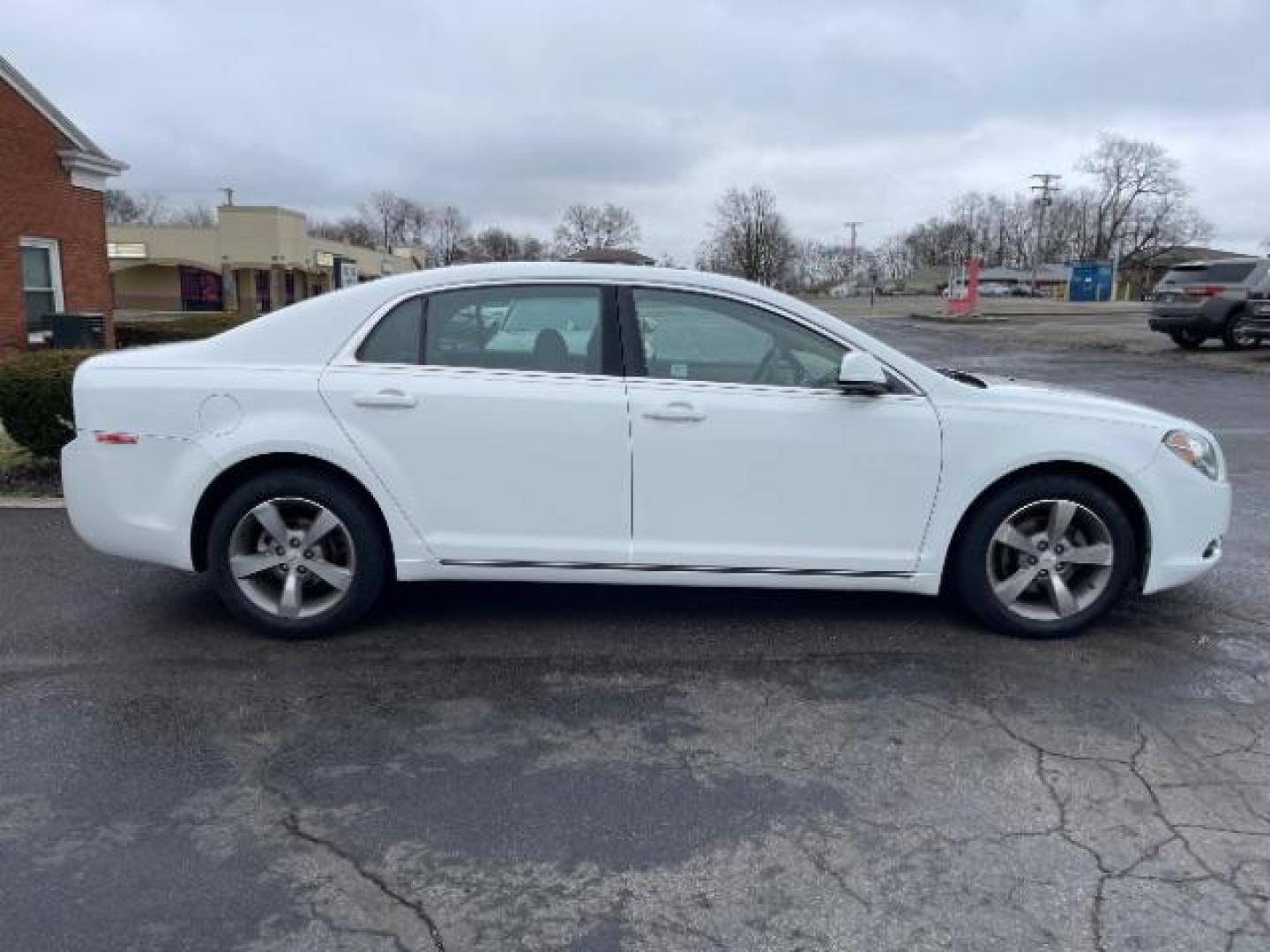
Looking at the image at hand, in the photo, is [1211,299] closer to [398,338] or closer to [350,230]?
[398,338]

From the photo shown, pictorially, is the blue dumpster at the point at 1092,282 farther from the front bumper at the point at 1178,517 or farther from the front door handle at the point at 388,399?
the front door handle at the point at 388,399

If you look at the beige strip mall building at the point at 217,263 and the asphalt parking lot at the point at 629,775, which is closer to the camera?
the asphalt parking lot at the point at 629,775

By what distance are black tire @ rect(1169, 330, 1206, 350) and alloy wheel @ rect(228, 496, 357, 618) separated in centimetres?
2078

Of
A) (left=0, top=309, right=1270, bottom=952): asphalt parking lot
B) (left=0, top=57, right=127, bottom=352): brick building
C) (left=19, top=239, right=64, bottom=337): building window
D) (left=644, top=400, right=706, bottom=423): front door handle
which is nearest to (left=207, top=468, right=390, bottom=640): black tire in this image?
(left=0, top=309, right=1270, bottom=952): asphalt parking lot

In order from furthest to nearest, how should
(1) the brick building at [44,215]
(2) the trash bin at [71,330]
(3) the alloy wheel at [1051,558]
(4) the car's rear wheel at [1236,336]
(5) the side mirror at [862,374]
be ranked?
(4) the car's rear wheel at [1236,336] < (2) the trash bin at [71,330] < (1) the brick building at [44,215] < (3) the alloy wheel at [1051,558] < (5) the side mirror at [862,374]

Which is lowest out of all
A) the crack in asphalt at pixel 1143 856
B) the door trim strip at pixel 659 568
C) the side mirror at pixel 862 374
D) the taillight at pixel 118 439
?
the crack in asphalt at pixel 1143 856

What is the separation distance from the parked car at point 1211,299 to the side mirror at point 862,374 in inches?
735

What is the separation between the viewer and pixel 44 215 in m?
16.1

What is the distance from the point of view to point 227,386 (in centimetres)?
416

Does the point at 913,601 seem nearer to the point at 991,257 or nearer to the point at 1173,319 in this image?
the point at 1173,319

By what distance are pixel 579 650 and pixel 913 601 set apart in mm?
1752

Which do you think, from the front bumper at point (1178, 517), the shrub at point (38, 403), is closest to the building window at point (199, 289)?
the shrub at point (38, 403)

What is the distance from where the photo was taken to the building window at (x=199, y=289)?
4859 centimetres

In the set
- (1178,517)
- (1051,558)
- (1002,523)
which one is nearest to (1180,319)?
(1178,517)
